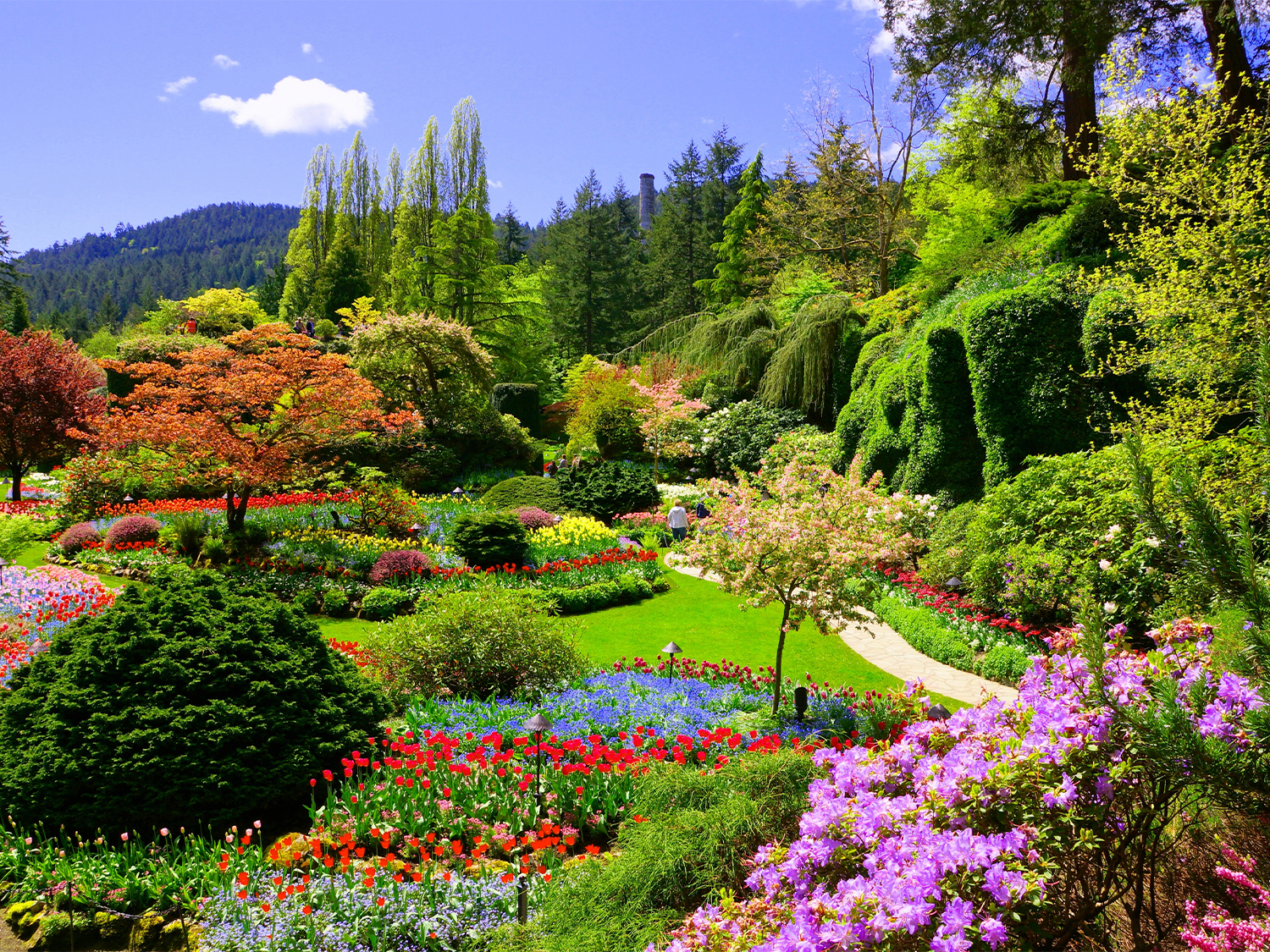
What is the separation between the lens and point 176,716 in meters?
4.34

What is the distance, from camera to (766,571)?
6094mm

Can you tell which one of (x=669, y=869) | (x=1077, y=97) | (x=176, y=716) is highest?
(x=1077, y=97)

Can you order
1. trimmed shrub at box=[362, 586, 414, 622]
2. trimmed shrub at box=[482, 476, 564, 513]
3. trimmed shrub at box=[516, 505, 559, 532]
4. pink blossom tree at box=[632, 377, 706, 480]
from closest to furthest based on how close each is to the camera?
1. trimmed shrub at box=[362, 586, 414, 622]
2. trimmed shrub at box=[516, 505, 559, 532]
3. trimmed shrub at box=[482, 476, 564, 513]
4. pink blossom tree at box=[632, 377, 706, 480]

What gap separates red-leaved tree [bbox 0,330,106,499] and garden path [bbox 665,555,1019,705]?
644 inches

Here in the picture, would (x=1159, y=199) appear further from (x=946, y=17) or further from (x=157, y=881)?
(x=157, y=881)

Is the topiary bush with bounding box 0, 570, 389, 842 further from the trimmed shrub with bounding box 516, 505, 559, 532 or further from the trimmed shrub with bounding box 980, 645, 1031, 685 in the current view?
the trimmed shrub with bounding box 516, 505, 559, 532

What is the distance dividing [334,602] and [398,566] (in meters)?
1.13

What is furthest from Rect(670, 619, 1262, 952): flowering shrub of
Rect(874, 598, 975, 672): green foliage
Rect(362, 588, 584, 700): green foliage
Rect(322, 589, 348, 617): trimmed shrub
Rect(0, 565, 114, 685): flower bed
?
Rect(322, 589, 348, 617): trimmed shrub

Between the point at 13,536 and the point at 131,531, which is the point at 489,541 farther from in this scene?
the point at 13,536

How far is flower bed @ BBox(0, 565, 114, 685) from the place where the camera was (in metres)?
6.91

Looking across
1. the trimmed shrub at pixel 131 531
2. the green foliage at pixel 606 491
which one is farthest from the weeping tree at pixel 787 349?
the trimmed shrub at pixel 131 531

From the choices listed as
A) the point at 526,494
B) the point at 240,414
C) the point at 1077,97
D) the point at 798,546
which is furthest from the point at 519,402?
the point at 798,546

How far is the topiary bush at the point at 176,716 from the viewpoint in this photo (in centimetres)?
412

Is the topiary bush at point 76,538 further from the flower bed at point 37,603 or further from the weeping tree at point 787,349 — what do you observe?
the weeping tree at point 787,349
